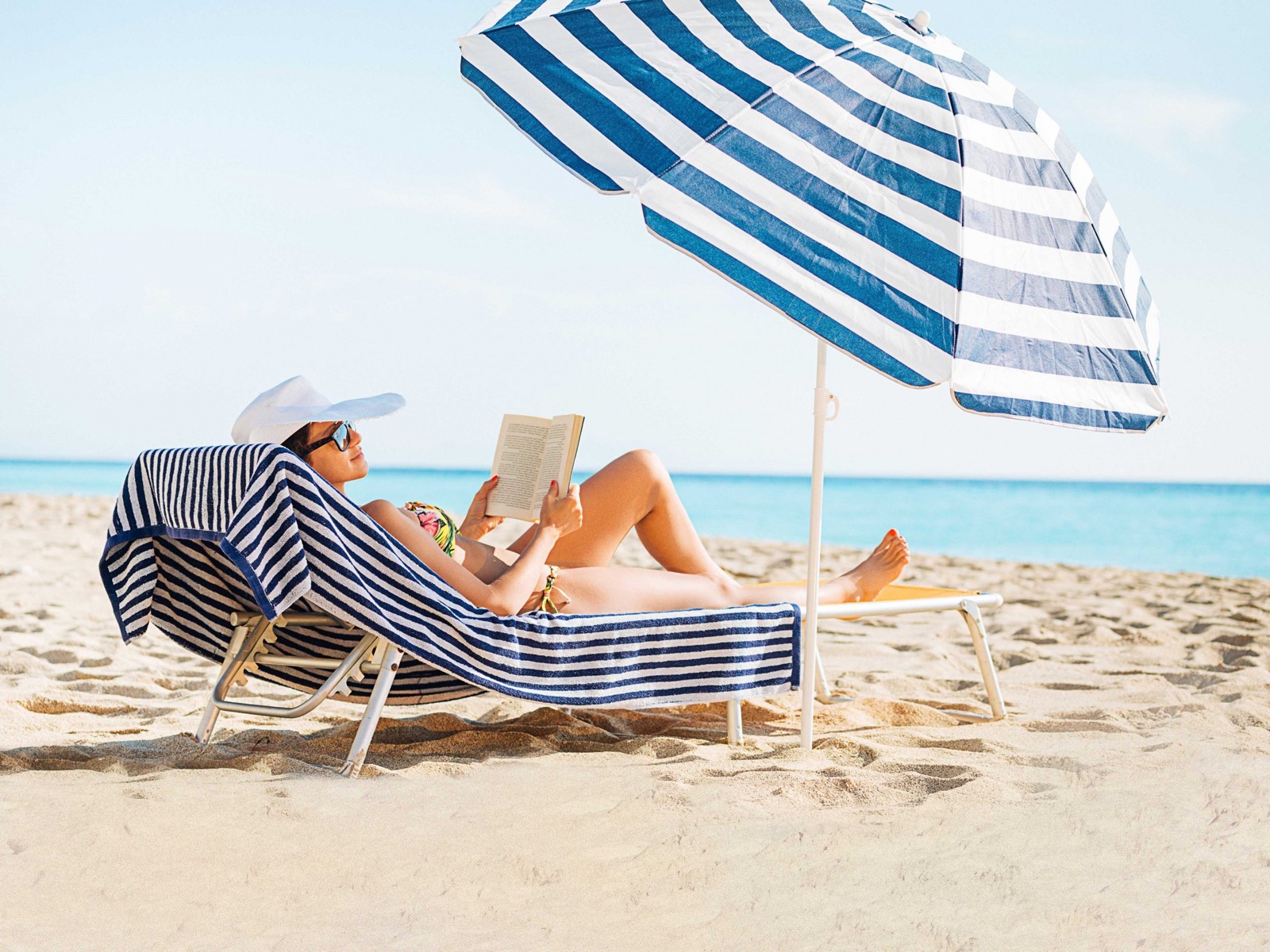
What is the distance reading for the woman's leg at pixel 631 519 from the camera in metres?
3.23

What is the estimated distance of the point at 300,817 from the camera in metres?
2.25

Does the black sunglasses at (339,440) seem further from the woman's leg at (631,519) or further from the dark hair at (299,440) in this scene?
the woman's leg at (631,519)

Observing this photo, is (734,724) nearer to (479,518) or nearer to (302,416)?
(479,518)

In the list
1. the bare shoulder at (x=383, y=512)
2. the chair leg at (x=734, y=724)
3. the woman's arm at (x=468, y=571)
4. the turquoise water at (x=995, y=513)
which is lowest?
the turquoise water at (x=995, y=513)

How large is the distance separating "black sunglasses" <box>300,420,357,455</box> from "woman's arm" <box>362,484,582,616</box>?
6.9 inches

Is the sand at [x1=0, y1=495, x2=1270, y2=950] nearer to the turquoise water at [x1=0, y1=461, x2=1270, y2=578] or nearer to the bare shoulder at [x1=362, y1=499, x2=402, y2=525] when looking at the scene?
the bare shoulder at [x1=362, y1=499, x2=402, y2=525]

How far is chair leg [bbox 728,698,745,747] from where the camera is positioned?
10.3 feet

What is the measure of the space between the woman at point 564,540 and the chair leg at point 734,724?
0.32m

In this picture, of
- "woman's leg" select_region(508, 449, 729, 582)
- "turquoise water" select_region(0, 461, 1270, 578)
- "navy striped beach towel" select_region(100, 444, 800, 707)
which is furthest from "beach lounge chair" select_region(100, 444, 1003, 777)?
"turquoise water" select_region(0, 461, 1270, 578)

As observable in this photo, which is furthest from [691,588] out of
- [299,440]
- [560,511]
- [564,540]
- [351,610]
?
[299,440]

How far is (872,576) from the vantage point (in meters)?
3.57

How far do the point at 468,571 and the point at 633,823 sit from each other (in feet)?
2.77

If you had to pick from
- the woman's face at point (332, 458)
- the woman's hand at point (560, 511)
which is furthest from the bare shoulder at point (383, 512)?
the woman's hand at point (560, 511)

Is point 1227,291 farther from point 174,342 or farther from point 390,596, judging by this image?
point 390,596
